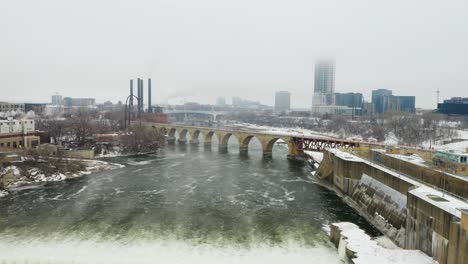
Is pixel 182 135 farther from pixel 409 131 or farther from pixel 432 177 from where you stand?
pixel 432 177

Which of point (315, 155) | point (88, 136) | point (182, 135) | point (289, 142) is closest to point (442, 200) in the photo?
point (315, 155)

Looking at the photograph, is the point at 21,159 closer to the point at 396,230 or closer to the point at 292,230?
the point at 292,230

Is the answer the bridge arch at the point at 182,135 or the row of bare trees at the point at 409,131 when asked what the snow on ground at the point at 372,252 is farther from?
the bridge arch at the point at 182,135

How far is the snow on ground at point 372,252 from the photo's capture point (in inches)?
771

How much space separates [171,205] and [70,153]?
3066 cm

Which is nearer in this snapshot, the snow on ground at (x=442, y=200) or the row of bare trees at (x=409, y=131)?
the snow on ground at (x=442, y=200)

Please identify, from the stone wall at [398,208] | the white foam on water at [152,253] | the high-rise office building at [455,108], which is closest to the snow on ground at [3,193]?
the white foam on water at [152,253]

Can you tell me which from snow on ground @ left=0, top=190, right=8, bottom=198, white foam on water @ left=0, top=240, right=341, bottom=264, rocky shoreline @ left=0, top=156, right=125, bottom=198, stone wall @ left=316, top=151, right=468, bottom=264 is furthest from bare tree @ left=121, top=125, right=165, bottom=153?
white foam on water @ left=0, top=240, right=341, bottom=264

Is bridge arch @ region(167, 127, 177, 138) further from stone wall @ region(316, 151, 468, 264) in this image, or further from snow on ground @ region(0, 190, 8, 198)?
snow on ground @ region(0, 190, 8, 198)

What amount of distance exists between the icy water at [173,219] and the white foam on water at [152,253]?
57mm

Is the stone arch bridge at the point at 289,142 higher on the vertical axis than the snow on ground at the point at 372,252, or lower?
higher

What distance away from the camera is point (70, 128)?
7175 centimetres

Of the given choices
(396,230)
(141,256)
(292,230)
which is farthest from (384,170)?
(141,256)

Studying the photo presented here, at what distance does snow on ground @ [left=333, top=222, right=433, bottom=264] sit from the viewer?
19.6 metres
